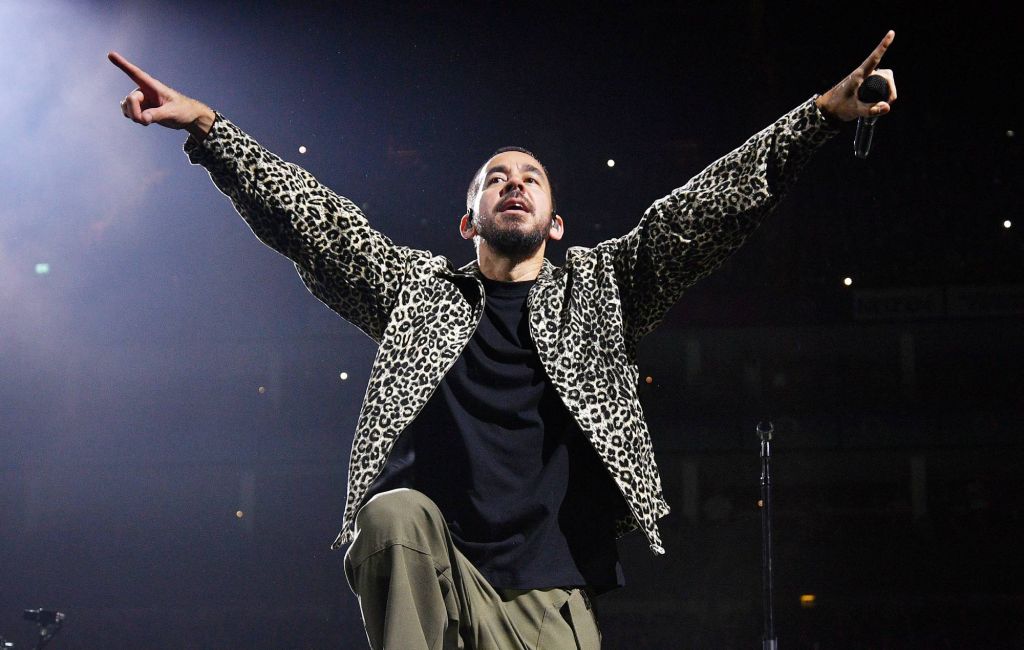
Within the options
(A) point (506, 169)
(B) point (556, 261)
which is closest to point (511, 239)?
(A) point (506, 169)

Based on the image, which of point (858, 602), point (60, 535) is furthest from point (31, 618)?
point (858, 602)

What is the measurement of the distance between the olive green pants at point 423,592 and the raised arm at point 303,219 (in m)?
0.49

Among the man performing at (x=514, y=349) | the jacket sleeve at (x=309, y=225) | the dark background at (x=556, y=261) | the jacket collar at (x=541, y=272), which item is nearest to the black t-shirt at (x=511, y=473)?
the man performing at (x=514, y=349)

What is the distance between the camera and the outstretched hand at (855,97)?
1562 millimetres

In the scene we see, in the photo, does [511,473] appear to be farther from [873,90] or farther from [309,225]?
[873,90]

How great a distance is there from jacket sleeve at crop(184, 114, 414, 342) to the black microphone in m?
0.83

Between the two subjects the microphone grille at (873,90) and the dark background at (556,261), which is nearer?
the microphone grille at (873,90)

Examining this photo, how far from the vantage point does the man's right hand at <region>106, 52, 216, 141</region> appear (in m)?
1.55

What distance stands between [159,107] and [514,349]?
2.40 ft

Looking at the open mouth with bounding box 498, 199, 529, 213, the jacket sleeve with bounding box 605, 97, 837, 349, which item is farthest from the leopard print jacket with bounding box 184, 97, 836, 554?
the open mouth with bounding box 498, 199, 529, 213

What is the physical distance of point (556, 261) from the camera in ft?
15.8

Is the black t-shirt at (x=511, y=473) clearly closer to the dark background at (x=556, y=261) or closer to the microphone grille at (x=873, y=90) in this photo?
the microphone grille at (x=873, y=90)

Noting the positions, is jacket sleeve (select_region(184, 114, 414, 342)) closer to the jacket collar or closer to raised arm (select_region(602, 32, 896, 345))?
the jacket collar

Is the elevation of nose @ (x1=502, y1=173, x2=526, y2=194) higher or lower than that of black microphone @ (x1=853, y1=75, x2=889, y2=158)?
lower
